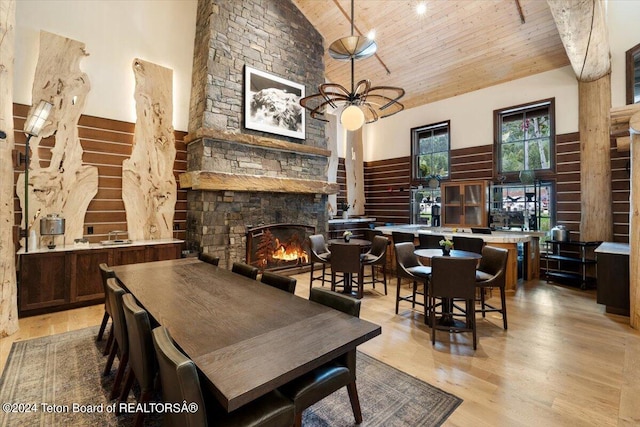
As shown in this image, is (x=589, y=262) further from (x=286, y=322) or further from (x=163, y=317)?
(x=163, y=317)

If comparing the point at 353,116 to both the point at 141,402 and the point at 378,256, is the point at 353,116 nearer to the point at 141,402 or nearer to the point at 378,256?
the point at 378,256

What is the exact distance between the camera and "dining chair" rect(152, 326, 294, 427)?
3.71ft

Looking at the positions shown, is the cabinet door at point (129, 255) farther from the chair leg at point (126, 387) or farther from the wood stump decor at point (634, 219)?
the wood stump decor at point (634, 219)

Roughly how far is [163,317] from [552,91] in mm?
7122

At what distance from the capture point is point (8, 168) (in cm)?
322

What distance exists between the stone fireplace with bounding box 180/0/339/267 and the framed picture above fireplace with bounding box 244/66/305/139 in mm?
132

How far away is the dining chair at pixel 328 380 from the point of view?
1.51 m

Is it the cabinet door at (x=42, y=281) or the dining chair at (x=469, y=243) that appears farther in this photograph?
the dining chair at (x=469, y=243)

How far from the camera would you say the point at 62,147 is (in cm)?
422

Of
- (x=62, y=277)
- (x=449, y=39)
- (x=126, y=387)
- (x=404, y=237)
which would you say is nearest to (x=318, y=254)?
(x=404, y=237)

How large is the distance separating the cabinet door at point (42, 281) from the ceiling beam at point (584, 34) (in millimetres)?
6442

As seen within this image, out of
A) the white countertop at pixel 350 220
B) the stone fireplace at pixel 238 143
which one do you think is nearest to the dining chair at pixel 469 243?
the stone fireplace at pixel 238 143

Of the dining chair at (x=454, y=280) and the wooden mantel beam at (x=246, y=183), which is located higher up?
the wooden mantel beam at (x=246, y=183)

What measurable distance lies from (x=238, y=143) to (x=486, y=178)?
513 centimetres
